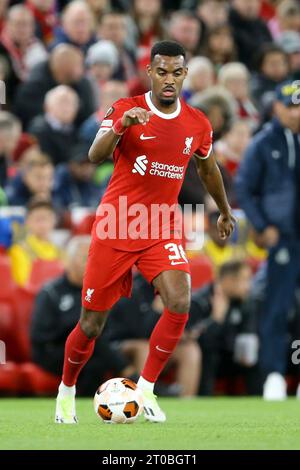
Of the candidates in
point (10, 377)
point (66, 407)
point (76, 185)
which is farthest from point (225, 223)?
point (76, 185)

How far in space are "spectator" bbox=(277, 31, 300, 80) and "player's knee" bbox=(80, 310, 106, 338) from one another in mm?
9443

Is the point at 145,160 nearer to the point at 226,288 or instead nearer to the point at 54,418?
the point at 54,418

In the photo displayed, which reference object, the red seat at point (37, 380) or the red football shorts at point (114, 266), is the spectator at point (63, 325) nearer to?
the red seat at point (37, 380)

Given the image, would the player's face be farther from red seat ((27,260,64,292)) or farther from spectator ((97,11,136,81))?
spectator ((97,11,136,81))

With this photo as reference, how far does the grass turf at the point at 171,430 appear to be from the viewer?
699 cm

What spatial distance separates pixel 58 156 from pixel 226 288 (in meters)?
3.10

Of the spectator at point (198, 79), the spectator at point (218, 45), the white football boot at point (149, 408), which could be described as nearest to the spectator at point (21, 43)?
the spectator at point (198, 79)

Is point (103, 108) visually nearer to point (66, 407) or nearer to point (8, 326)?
point (8, 326)

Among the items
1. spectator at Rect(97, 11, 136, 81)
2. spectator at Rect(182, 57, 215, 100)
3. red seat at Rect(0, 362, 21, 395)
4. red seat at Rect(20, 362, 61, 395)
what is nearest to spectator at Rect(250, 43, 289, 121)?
spectator at Rect(182, 57, 215, 100)

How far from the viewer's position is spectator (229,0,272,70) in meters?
18.8

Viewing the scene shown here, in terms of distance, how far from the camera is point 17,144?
14.4m

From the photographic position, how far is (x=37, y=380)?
1212cm

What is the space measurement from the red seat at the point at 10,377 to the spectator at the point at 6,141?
2.49 metres

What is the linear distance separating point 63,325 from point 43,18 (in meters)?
6.38
